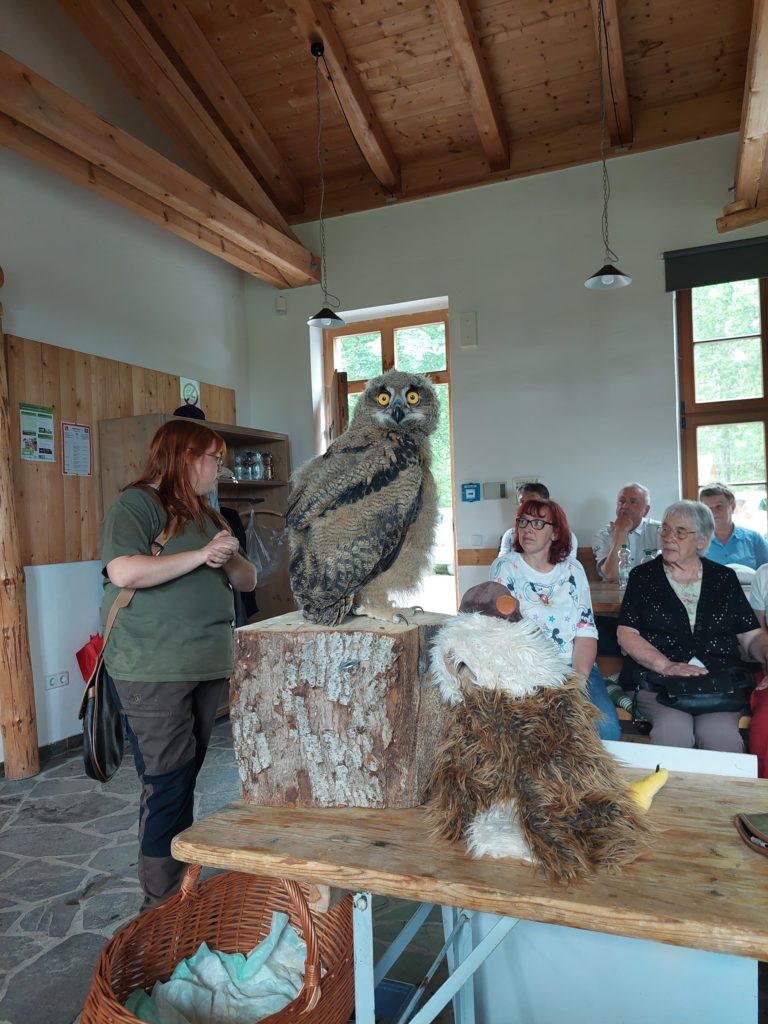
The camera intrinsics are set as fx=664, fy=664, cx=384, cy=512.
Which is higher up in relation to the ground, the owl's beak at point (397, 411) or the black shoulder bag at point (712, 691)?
the owl's beak at point (397, 411)

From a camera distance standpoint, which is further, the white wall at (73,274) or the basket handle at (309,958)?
the white wall at (73,274)

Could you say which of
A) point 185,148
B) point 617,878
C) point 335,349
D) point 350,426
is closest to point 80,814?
point 350,426

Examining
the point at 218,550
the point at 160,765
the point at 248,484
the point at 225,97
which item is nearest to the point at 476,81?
the point at 225,97

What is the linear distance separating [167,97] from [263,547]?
290cm

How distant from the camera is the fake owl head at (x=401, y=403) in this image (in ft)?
4.31

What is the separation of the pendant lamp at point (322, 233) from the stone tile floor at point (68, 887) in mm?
2724

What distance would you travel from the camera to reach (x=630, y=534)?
3.81 meters

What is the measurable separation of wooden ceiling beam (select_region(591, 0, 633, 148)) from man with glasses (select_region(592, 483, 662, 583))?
2346mm

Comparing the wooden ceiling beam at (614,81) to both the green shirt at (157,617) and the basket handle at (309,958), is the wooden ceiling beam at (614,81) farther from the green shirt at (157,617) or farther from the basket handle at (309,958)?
the basket handle at (309,958)

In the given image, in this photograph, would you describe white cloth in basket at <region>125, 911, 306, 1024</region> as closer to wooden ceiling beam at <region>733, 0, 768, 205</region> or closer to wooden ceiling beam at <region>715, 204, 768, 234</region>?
wooden ceiling beam at <region>733, 0, 768, 205</region>

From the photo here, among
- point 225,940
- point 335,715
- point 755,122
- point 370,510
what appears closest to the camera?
point 335,715

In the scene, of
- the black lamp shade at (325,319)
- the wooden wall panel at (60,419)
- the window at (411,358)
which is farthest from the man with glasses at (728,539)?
the wooden wall panel at (60,419)

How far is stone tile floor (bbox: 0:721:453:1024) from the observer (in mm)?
1694

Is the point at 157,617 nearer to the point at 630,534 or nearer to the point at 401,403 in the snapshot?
the point at 401,403
